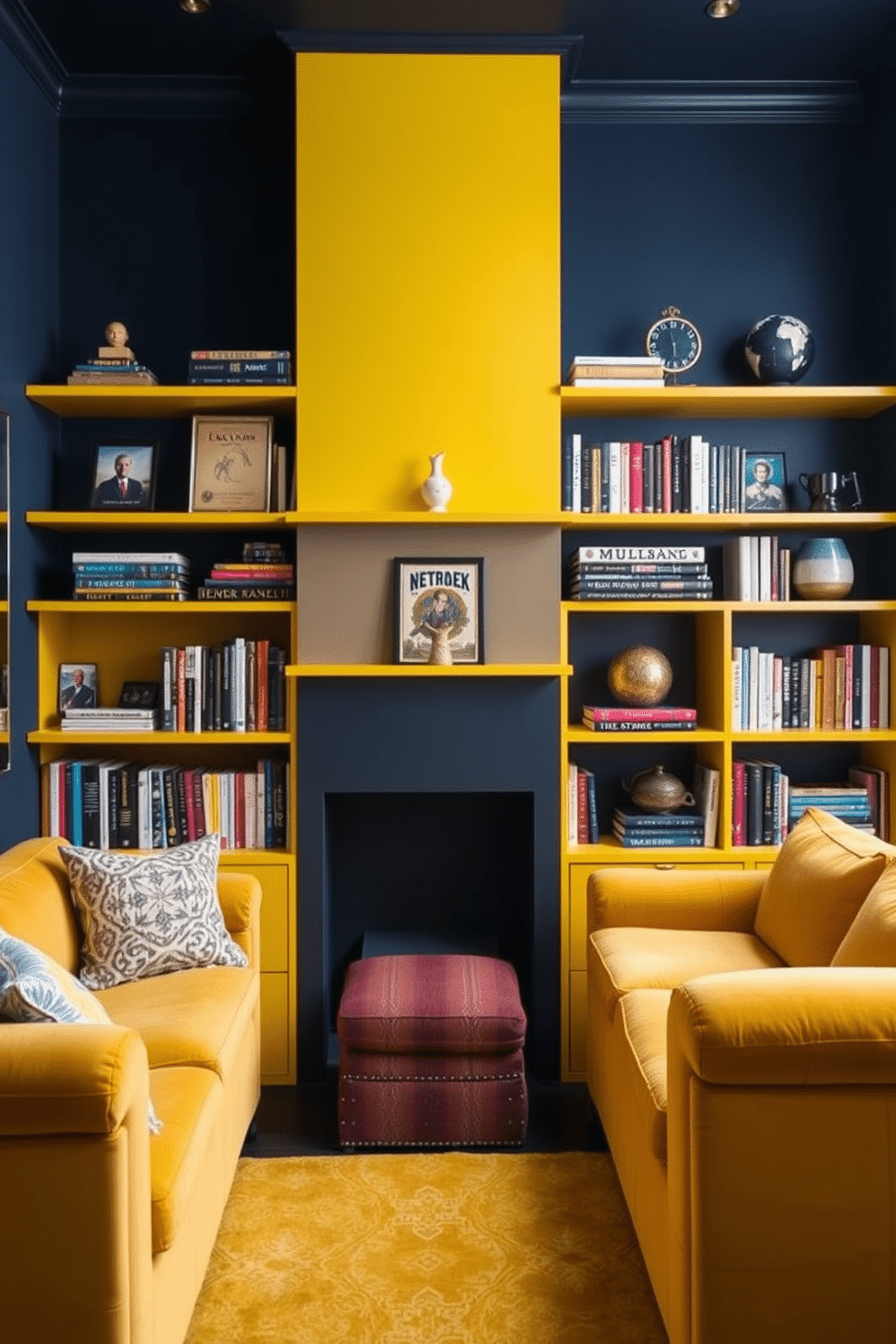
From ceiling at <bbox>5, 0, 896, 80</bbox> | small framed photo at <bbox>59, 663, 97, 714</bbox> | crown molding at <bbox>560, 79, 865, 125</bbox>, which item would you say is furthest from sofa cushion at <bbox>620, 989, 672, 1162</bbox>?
crown molding at <bbox>560, 79, 865, 125</bbox>

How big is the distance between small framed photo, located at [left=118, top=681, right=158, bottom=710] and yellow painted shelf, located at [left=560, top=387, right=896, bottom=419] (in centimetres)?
160

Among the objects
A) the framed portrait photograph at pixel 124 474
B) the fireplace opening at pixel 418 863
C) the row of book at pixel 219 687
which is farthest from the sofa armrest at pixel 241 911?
the framed portrait photograph at pixel 124 474

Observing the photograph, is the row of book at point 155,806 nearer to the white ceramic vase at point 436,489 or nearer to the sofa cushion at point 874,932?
the white ceramic vase at point 436,489

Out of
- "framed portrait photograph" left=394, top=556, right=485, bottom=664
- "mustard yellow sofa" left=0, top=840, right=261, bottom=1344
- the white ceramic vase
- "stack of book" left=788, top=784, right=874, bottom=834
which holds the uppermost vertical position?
the white ceramic vase

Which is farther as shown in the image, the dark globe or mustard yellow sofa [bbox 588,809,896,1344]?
the dark globe

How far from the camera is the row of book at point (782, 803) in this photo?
11.8 ft

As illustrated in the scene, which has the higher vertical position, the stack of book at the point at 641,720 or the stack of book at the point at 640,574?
the stack of book at the point at 640,574

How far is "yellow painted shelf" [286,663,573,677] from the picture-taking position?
340 centimetres

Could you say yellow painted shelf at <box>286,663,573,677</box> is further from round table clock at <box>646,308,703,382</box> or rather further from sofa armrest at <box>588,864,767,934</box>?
round table clock at <box>646,308,703,382</box>

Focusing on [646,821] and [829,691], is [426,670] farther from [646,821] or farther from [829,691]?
[829,691]

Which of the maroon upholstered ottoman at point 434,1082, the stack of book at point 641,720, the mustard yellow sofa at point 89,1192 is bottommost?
the maroon upholstered ottoman at point 434,1082

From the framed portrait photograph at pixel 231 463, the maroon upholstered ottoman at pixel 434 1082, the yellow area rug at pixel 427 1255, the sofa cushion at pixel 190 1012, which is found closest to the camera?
the yellow area rug at pixel 427 1255

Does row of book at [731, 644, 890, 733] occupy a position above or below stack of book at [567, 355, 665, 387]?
below

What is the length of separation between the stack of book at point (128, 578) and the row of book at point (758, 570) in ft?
5.77
